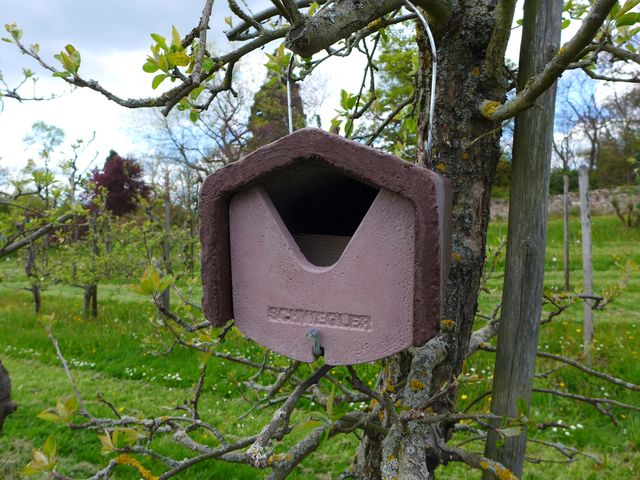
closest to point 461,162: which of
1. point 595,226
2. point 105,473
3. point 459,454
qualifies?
point 459,454

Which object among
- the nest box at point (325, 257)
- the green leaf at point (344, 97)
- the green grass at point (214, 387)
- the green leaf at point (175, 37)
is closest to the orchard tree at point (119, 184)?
the green grass at point (214, 387)

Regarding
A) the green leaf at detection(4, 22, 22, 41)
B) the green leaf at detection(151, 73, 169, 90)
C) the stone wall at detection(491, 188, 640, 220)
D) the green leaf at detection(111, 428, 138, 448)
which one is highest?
the stone wall at detection(491, 188, 640, 220)

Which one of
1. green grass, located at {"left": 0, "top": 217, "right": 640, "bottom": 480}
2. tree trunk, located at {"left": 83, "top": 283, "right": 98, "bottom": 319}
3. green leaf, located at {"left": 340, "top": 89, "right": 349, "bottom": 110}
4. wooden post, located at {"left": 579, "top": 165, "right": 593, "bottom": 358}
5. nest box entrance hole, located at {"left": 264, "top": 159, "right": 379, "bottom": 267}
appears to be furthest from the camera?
tree trunk, located at {"left": 83, "top": 283, "right": 98, "bottom": 319}

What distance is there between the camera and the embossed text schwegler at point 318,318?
3.43 feet

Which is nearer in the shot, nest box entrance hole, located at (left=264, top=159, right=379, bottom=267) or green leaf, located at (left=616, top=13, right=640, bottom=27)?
nest box entrance hole, located at (left=264, top=159, right=379, bottom=267)

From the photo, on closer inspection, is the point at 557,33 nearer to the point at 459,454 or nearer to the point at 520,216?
the point at 520,216

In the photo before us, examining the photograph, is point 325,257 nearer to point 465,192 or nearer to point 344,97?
point 465,192

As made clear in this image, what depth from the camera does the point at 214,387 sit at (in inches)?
197

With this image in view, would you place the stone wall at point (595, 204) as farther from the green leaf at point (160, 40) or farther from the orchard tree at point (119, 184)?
the green leaf at point (160, 40)

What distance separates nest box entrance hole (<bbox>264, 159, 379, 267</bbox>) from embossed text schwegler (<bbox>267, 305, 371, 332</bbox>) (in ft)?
0.57

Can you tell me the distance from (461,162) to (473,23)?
386 millimetres

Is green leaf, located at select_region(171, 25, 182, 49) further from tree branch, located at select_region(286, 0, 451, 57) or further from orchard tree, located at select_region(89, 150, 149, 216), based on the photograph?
orchard tree, located at select_region(89, 150, 149, 216)

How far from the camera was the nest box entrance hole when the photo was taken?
1.15 m

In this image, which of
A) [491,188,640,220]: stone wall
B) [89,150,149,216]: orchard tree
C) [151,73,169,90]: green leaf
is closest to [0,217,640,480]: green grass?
[151,73,169,90]: green leaf
